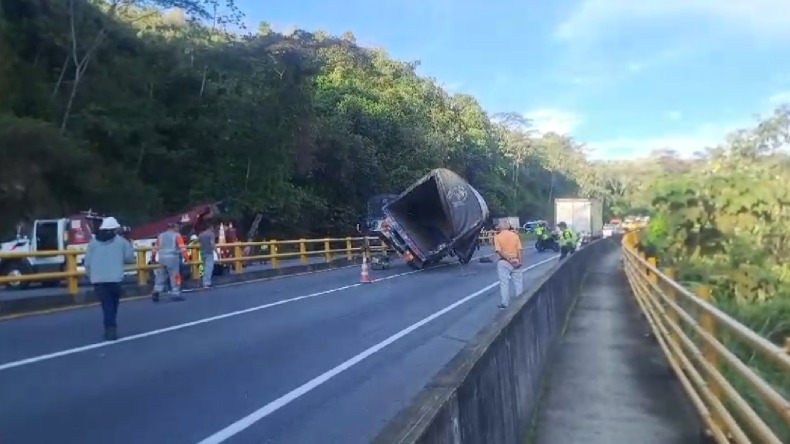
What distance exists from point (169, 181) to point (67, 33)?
8.89m

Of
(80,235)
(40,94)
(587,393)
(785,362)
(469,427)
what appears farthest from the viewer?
(40,94)

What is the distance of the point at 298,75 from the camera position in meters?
46.9

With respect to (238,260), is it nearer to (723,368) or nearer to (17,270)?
(17,270)

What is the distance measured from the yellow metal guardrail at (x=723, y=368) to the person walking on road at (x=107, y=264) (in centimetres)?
735

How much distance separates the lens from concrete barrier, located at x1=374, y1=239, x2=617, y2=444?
477 cm

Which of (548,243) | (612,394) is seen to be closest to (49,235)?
(612,394)

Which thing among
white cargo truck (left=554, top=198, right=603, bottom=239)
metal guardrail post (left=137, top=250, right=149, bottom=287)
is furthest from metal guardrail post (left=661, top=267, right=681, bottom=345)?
white cargo truck (left=554, top=198, right=603, bottom=239)

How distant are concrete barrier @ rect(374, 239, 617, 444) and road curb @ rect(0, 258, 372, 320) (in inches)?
392

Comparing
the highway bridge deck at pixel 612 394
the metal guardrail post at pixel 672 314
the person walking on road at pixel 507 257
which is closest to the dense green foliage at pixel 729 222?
the highway bridge deck at pixel 612 394

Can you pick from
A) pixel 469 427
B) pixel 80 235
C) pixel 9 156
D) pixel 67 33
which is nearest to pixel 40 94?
pixel 67 33

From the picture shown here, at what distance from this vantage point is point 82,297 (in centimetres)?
2002

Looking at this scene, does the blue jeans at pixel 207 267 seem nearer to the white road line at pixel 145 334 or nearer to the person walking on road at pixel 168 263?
the person walking on road at pixel 168 263

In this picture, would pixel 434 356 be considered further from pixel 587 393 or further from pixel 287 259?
pixel 287 259

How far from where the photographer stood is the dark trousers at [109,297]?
13.3 metres
